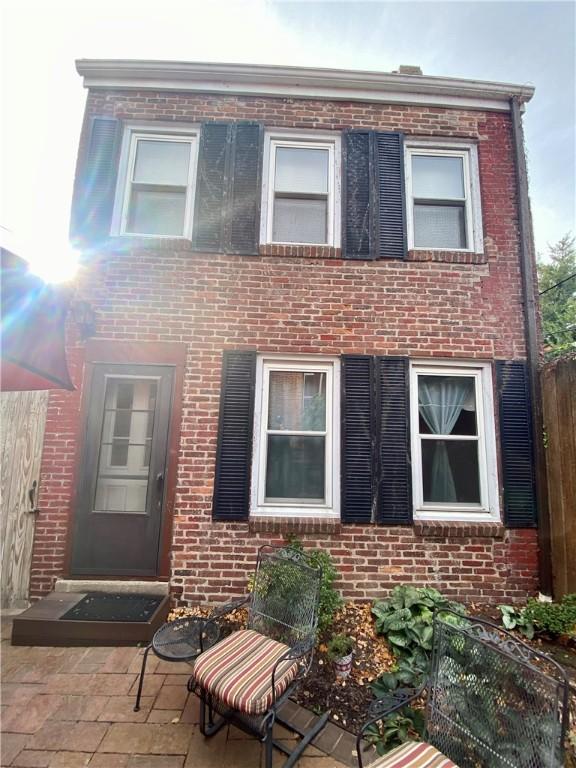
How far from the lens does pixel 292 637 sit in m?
2.74

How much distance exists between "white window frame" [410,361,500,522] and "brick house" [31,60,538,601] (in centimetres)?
2

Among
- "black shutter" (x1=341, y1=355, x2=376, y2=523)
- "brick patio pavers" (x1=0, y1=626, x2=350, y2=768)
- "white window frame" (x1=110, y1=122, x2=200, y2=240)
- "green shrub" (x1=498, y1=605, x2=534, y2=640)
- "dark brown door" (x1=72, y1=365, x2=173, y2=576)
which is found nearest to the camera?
"brick patio pavers" (x1=0, y1=626, x2=350, y2=768)

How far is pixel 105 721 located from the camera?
2.45 meters

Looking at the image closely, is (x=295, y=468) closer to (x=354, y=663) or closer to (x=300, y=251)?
(x=354, y=663)

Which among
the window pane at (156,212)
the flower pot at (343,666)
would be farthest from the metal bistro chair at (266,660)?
the window pane at (156,212)

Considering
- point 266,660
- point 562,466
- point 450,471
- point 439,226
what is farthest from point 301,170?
point 266,660

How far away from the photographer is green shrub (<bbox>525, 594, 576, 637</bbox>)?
136 inches

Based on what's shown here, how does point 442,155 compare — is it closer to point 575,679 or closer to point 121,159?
point 121,159

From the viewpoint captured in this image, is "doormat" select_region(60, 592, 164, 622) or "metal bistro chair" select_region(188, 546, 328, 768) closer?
"metal bistro chair" select_region(188, 546, 328, 768)

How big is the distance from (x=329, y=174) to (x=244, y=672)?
5069 mm

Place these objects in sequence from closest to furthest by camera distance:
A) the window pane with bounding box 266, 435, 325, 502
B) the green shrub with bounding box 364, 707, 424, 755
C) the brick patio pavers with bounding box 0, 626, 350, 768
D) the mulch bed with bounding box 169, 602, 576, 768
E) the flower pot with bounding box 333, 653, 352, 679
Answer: the brick patio pavers with bounding box 0, 626, 350, 768
the green shrub with bounding box 364, 707, 424, 755
the mulch bed with bounding box 169, 602, 576, 768
the flower pot with bounding box 333, 653, 352, 679
the window pane with bounding box 266, 435, 325, 502

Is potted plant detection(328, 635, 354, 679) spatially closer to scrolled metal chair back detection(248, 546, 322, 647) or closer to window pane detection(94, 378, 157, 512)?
scrolled metal chair back detection(248, 546, 322, 647)

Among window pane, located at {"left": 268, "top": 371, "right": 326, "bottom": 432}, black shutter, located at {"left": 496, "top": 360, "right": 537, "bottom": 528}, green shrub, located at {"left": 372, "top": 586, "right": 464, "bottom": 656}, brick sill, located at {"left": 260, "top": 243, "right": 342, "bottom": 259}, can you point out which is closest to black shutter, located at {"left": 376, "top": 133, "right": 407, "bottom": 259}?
brick sill, located at {"left": 260, "top": 243, "right": 342, "bottom": 259}

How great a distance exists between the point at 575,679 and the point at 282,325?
4044 millimetres
